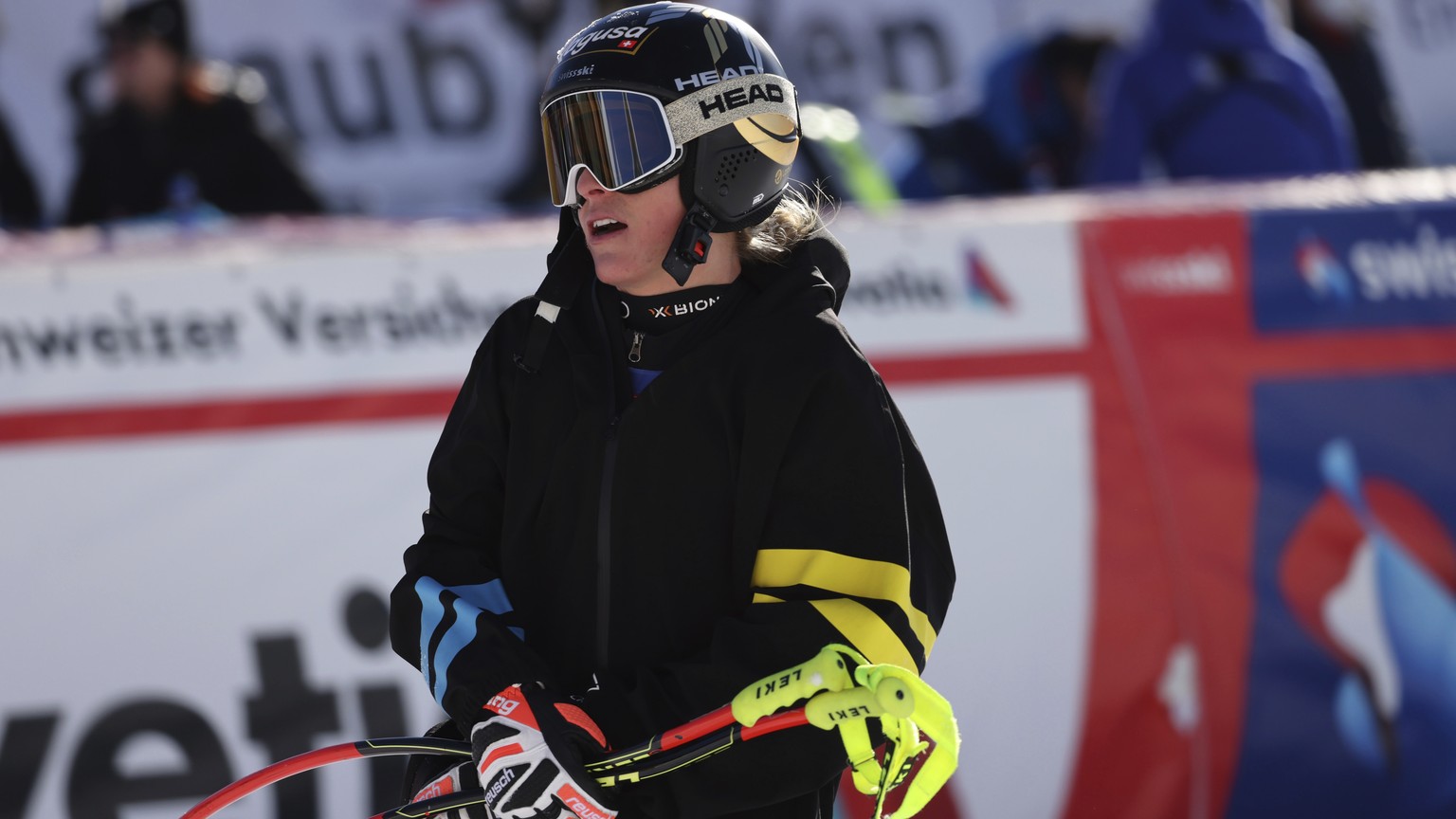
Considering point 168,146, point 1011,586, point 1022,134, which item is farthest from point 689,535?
point 1022,134

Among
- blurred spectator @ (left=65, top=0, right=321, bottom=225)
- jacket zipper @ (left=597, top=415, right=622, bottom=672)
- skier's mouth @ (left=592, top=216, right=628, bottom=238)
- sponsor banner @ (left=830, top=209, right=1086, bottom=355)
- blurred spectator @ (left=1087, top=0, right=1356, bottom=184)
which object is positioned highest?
blurred spectator @ (left=65, top=0, right=321, bottom=225)

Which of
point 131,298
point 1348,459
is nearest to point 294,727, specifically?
point 131,298

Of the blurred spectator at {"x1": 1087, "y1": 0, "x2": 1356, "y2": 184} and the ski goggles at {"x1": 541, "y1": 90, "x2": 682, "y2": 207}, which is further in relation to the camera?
the blurred spectator at {"x1": 1087, "y1": 0, "x2": 1356, "y2": 184}

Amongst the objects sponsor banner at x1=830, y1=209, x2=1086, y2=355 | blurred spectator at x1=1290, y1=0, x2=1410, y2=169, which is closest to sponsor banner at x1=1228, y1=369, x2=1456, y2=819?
sponsor banner at x1=830, y1=209, x2=1086, y2=355

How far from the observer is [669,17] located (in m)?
2.51

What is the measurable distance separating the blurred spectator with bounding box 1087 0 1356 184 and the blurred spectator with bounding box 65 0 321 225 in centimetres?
309

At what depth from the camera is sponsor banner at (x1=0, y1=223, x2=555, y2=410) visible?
4371mm

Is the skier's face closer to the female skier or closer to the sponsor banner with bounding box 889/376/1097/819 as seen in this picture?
the female skier

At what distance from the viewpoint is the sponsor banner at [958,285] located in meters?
4.76

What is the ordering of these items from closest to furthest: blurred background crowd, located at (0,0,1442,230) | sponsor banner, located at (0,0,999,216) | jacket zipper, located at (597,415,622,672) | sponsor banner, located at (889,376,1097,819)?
1. jacket zipper, located at (597,415,622,672)
2. sponsor banner, located at (889,376,1097,819)
3. blurred background crowd, located at (0,0,1442,230)
4. sponsor banner, located at (0,0,999,216)

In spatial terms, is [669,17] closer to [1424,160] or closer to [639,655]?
[639,655]

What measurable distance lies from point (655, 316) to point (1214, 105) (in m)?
4.30

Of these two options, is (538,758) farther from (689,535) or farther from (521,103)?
(521,103)

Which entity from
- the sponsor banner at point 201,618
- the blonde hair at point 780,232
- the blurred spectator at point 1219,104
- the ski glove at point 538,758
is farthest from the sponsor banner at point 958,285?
the ski glove at point 538,758
